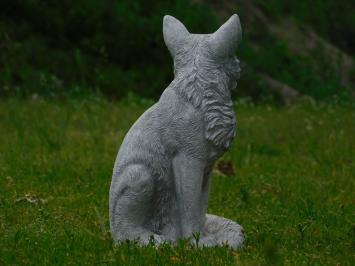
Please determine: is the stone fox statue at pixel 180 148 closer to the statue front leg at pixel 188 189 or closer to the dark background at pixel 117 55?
the statue front leg at pixel 188 189

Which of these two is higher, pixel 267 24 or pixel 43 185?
pixel 267 24

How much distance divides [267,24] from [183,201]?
12778mm

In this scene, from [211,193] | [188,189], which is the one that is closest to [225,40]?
[188,189]

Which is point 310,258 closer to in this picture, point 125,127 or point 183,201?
point 183,201

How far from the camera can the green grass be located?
5.19m

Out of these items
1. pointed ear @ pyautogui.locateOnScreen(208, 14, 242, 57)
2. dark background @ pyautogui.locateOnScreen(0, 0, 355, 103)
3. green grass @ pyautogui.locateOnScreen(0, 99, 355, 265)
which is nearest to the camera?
green grass @ pyautogui.locateOnScreen(0, 99, 355, 265)

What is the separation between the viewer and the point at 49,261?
500cm

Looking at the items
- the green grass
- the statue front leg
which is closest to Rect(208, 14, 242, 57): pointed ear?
the statue front leg

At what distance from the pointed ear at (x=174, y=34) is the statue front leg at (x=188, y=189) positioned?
2.33 feet

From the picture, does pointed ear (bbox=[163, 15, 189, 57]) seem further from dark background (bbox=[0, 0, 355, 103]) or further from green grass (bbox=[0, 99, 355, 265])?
dark background (bbox=[0, 0, 355, 103])

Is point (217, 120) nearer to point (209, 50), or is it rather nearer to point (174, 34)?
point (209, 50)

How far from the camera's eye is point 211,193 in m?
7.76

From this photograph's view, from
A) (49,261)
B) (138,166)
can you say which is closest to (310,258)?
(138,166)

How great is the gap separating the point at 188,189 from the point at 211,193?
2.56 m
